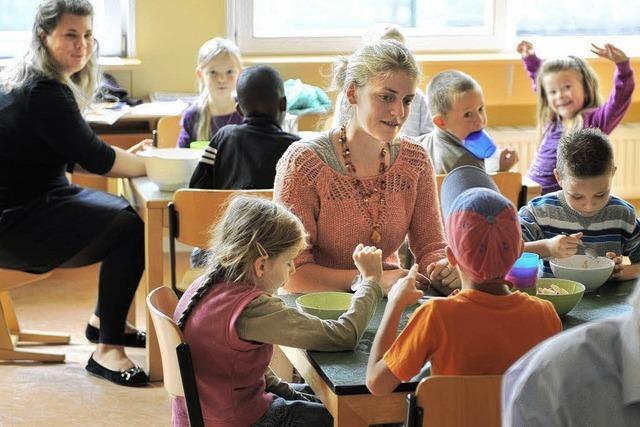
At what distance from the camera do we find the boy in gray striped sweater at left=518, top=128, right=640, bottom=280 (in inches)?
99.5

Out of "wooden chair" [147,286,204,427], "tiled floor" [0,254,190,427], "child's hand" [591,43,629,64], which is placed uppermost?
"child's hand" [591,43,629,64]

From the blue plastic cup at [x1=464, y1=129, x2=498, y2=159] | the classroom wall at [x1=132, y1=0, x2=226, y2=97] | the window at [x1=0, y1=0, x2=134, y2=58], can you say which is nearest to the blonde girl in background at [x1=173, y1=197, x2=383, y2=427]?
the blue plastic cup at [x1=464, y1=129, x2=498, y2=159]

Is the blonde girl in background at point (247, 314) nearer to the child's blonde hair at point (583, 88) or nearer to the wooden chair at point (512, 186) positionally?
the wooden chair at point (512, 186)

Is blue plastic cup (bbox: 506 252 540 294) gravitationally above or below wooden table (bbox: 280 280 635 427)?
above

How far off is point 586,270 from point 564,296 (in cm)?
22

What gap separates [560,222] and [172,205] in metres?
1.16

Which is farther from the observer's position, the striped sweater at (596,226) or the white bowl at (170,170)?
the white bowl at (170,170)

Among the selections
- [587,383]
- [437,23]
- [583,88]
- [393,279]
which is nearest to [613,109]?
[583,88]

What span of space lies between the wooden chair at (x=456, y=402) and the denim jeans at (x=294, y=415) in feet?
1.66

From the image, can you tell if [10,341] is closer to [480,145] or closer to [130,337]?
[130,337]

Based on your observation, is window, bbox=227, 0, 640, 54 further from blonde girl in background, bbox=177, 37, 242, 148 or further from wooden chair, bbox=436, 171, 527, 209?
wooden chair, bbox=436, 171, 527, 209

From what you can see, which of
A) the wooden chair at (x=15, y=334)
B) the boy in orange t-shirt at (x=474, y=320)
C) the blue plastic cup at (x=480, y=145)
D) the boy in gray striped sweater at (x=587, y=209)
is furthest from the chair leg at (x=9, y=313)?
the boy in orange t-shirt at (x=474, y=320)

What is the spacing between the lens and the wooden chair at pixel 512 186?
3.23 meters

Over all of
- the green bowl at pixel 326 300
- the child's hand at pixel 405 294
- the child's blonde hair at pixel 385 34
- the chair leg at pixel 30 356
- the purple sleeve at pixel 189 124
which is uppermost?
the child's blonde hair at pixel 385 34
